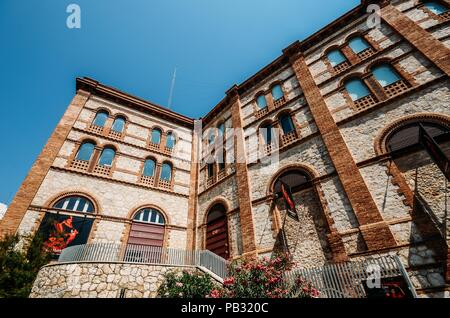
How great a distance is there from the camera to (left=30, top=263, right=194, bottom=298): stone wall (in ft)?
23.2

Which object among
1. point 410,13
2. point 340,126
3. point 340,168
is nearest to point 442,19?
point 410,13

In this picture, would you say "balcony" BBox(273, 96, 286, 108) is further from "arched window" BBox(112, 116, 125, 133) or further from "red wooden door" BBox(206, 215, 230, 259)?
"arched window" BBox(112, 116, 125, 133)

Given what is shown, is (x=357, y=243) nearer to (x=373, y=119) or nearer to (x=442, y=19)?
(x=373, y=119)

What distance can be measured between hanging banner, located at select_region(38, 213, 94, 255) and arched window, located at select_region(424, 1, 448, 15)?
20.7 metres

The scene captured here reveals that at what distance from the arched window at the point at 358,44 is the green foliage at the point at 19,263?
18600 millimetres

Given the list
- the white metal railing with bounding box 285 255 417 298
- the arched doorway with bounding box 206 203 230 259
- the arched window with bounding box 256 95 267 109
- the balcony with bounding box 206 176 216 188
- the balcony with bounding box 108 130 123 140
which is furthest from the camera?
the balcony with bounding box 206 176 216 188

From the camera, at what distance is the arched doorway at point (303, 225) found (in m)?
8.38

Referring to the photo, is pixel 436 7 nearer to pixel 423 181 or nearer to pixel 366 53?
pixel 366 53

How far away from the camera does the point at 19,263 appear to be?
26.0 ft

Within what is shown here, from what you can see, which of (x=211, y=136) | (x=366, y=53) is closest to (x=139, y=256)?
(x=211, y=136)

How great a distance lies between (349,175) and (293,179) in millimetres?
2622

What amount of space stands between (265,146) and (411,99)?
268 inches

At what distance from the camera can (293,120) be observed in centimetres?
1175

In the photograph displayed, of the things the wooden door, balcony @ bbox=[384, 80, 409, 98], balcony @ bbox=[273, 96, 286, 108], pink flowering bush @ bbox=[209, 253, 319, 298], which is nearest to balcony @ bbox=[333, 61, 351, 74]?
balcony @ bbox=[384, 80, 409, 98]
